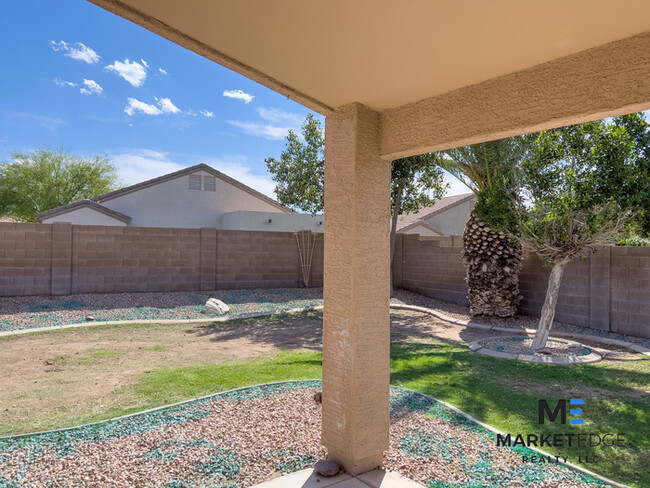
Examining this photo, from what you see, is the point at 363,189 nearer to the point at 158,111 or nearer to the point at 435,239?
the point at 435,239

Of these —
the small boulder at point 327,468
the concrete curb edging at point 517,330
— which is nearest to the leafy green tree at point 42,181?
the concrete curb edging at point 517,330

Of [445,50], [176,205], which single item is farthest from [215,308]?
[176,205]

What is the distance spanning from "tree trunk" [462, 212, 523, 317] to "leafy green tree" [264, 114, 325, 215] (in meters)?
5.42

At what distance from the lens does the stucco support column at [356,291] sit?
8.75 ft

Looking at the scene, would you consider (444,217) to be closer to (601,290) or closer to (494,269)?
(494,269)

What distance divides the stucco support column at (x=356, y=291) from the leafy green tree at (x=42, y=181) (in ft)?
91.4

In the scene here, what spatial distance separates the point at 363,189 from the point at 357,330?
881 millimetres

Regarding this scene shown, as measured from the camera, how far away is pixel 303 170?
13.5 meters

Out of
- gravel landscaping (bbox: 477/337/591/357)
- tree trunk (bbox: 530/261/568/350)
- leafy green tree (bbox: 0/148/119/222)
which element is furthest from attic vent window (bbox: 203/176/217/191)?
tree trunk (bbox: 530/261/568/350)

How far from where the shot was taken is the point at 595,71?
76.3 inches

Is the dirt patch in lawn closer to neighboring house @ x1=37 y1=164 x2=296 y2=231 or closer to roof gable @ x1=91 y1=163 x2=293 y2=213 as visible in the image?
neighboring house @ x1=37 y1=164 x2=296 y2=231

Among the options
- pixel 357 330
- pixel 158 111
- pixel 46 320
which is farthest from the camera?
pixel 158 111

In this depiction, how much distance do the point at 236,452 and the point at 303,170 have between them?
1101 centimetres

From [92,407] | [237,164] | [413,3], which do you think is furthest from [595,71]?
[237,164]
